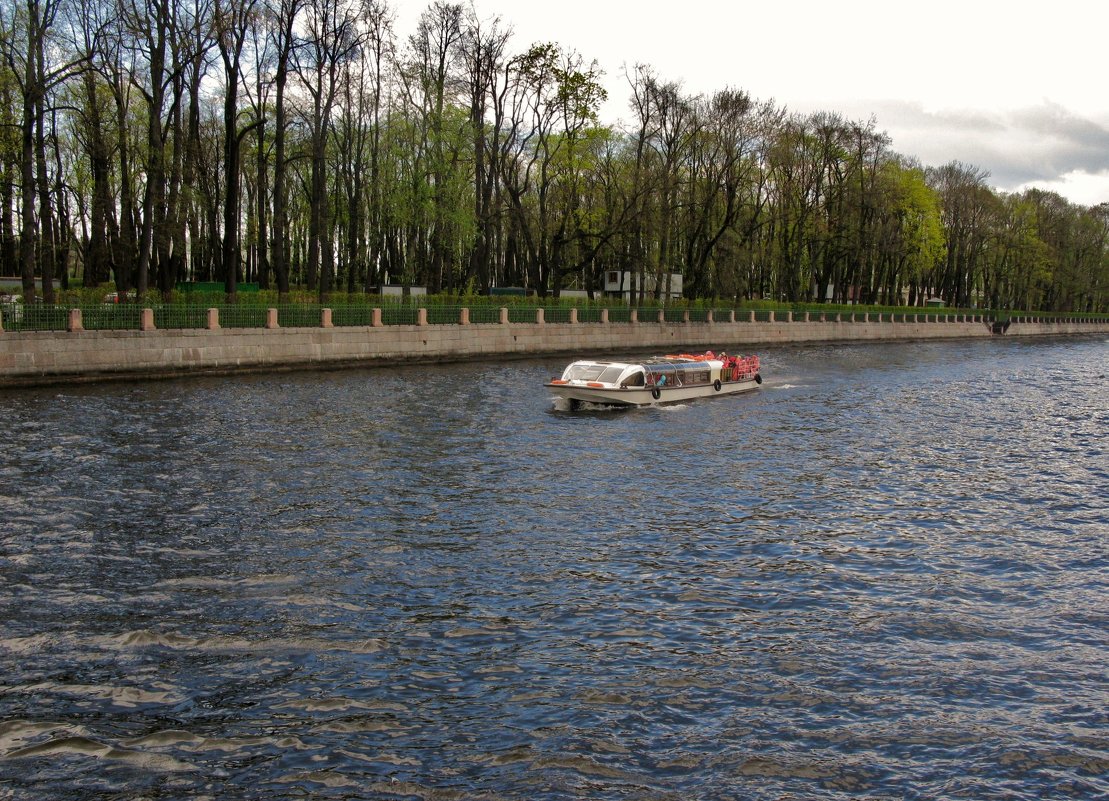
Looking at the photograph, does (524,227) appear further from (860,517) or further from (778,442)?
(860,517)

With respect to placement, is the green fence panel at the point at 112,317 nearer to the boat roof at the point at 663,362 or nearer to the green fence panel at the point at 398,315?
the green fence panel at the point at 398,315

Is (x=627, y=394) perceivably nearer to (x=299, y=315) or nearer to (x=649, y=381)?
(x=649, y=381)

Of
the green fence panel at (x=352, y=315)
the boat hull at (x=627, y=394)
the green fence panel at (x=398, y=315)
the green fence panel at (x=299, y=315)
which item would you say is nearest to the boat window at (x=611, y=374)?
the boat hull at (x=627, y=394)

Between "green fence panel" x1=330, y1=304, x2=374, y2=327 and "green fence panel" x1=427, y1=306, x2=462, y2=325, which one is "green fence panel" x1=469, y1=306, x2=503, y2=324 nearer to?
"green fence panel" x1=427, y1=306, x2=462, y2=325

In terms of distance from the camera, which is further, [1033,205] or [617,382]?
[1033,205]

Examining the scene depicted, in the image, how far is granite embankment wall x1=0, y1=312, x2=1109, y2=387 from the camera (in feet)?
115

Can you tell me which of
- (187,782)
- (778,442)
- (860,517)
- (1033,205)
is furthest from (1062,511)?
(1033,205)

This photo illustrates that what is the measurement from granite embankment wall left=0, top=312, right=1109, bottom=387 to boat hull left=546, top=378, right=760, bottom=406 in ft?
43.8

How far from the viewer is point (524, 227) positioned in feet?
220

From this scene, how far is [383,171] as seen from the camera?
67188 mm

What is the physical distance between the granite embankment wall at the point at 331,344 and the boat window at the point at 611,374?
1649 centimetres

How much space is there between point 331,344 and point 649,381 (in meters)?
17.8

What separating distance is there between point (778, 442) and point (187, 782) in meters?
21.2

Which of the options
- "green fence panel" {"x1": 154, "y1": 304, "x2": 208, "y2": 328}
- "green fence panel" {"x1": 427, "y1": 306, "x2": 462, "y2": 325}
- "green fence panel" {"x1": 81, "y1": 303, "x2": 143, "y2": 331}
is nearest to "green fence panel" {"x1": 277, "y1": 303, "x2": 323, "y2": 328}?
"green fence panel" {"x1": 154, "y1": 304, "x2": 208, "y2": 328}
